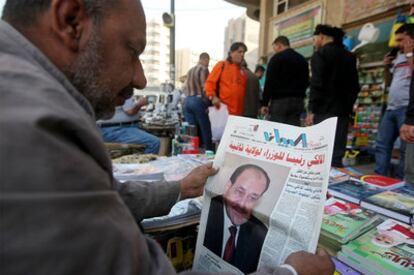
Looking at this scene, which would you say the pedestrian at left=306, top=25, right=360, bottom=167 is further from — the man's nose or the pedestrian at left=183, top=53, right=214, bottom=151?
the man's nose

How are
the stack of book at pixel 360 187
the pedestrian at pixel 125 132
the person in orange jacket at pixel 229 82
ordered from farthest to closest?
1. the person in orange jacket at pixel 229 82
2. the pedestrian at pixel 125 132
3. the stack of book at pixel 360 187

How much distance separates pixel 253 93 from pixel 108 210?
266cm

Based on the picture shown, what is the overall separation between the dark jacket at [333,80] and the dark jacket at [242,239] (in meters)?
1.96

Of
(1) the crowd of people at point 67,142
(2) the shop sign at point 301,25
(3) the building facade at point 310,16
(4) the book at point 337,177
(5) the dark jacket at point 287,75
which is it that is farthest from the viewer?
(2) the shop sign at point 301,25

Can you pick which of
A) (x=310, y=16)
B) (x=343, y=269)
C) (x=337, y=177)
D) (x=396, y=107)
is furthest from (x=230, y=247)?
(x=310, y=16)

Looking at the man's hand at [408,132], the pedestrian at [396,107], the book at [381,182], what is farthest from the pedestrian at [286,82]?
the book at [381,182]

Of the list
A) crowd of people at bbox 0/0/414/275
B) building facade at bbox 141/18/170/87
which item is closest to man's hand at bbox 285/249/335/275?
crowd of people at bbox 0/0/414/275

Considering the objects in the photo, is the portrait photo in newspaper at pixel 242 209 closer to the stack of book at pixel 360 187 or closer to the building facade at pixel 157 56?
the stack of book at pixel 360 187

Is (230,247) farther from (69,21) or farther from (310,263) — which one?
(69,21)

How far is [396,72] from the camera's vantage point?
7.25 feet

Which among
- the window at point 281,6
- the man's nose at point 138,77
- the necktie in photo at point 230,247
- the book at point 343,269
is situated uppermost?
the window at point 281,6

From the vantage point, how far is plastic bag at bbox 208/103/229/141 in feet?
8.86

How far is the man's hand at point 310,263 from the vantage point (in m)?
0.43

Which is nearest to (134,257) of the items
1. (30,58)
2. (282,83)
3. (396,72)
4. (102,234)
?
(102,234)
